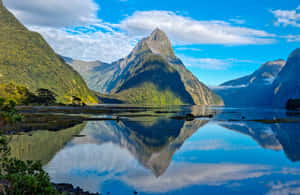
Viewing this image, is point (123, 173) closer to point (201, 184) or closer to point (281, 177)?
point (201, 184)

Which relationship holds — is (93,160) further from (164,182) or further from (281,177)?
(281,177)

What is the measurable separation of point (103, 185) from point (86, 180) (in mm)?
2808

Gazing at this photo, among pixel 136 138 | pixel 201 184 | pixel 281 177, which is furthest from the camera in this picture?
pixel 136 138

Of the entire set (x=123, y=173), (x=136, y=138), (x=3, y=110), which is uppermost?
(x=3, y=110)

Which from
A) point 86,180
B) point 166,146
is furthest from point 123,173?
point 166,146

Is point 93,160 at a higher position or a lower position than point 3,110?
lower

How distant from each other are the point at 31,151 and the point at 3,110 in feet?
95.2

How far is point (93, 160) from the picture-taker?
A: 40.2m

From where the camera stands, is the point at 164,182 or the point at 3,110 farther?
the point at 164,182

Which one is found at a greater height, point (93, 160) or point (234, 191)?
point (234, 191)

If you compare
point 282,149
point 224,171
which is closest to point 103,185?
point 224,171

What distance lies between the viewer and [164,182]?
98.5 feet

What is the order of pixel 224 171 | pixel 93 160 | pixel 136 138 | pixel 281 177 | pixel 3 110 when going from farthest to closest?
pixel 136 138 < pixel 93 160 < pixel 224 171 < pixel 281 177 < pixel 3 110

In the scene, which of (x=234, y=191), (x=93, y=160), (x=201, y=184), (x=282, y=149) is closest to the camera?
(x=234, y=191)
